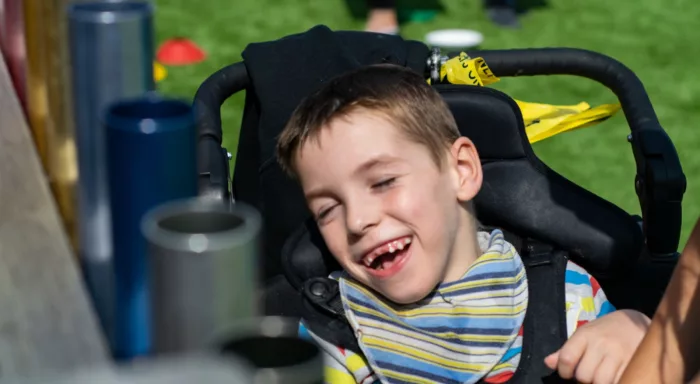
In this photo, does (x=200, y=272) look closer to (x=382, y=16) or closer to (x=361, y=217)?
(x=361, y=217)

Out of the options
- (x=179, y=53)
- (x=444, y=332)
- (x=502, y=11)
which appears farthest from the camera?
(x=502, y=11)

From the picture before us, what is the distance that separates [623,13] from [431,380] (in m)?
3.12

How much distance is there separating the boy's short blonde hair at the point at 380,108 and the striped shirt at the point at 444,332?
0.70ft

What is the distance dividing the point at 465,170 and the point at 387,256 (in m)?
0.21

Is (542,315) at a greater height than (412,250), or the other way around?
(412,250)

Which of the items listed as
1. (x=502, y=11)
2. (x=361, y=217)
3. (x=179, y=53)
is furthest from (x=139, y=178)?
(x=502, y=11)

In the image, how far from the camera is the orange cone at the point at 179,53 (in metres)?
4.04

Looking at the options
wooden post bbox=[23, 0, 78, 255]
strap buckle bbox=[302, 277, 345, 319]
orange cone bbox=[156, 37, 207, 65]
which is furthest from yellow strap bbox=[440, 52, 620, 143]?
orange cone bbox=[156, 37, 207, 65]

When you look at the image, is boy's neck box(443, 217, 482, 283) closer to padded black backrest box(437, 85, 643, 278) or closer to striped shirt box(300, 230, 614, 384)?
striped shirt box(300, 230, 614, 384)

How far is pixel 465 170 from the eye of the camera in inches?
74.1

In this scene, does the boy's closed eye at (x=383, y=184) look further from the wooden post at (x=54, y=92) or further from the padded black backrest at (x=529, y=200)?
the wooden post at (x=54, y=92)

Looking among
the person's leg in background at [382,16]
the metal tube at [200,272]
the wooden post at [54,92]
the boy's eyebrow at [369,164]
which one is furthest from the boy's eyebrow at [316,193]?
the person's leg in background at [382,16]

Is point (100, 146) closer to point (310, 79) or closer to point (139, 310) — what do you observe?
point (139, 310)

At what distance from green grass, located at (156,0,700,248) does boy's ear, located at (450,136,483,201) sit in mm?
1408
